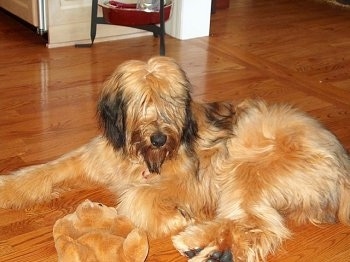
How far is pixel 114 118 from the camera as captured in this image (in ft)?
7.73

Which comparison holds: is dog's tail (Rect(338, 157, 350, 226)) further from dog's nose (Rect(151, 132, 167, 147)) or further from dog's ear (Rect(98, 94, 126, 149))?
dog's ear (Rect(98, 94, 126, 149))

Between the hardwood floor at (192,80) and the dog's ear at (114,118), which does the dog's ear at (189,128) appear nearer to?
the dog's ear at (114,118)

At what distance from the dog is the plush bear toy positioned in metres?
0.12

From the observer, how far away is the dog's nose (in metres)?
2.24

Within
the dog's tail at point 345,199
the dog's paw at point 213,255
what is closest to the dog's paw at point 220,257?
the dog's paw at point 213,255

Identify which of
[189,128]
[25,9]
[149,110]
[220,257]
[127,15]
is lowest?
[220,257]

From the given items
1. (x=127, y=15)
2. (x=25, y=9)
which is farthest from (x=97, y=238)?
(x=25, y=9)

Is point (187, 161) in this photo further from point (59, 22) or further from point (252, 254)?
point (59, 22)

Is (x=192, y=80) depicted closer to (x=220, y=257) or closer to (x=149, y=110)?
(x=149, y=110)

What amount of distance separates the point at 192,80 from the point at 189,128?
5.93ft

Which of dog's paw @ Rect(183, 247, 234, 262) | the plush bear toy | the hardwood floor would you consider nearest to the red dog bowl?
the hardwood floor

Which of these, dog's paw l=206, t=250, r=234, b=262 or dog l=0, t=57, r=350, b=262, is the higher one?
dog l=0, t=57, r=350, b=262

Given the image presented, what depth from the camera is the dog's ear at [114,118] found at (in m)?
2.33

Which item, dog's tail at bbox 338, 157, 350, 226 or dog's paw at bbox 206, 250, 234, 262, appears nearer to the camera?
dog's paw at bbox 206, 250, 234, 262
